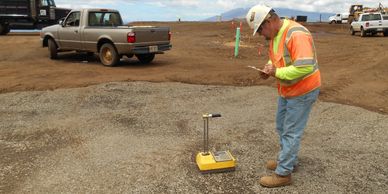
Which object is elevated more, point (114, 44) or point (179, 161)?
point (114, 44)

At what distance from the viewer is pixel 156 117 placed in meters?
7.54

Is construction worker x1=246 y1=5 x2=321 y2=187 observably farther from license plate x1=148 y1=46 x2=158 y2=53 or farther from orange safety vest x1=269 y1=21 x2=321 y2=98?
license plate x1=148 y1=46 x2=158 y2=53

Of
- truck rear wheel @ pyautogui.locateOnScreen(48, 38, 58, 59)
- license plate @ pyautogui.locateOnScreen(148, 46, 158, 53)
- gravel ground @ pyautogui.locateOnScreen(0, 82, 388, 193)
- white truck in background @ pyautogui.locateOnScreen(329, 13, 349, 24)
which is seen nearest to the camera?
gravel ground @ pyautogui.locateOnScreen(0, 82, 388, 193)

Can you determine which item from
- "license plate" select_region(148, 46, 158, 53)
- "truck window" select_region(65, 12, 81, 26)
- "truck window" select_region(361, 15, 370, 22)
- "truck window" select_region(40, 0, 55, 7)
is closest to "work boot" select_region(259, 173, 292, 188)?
"license plate" select_region(148, 46, 158, 53)

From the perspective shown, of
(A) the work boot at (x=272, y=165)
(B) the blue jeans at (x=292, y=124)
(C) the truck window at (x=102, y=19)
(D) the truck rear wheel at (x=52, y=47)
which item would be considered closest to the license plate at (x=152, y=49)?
(C) the truck window at (x=102, y=19)

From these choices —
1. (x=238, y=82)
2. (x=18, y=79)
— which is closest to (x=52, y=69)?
(x=18, y=79)

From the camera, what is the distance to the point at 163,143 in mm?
6090

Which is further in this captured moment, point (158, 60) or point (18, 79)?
point (158, 60)

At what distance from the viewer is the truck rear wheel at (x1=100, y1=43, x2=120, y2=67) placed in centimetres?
1340

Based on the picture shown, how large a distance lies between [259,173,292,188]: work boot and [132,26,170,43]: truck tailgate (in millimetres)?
9208

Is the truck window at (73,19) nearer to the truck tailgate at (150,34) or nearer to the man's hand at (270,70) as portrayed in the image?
the truck tailgate at (150,34)

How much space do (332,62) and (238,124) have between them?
31.1 ft

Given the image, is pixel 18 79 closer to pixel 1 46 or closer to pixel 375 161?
pixel 375 161

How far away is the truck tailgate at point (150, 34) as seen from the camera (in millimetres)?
13008
